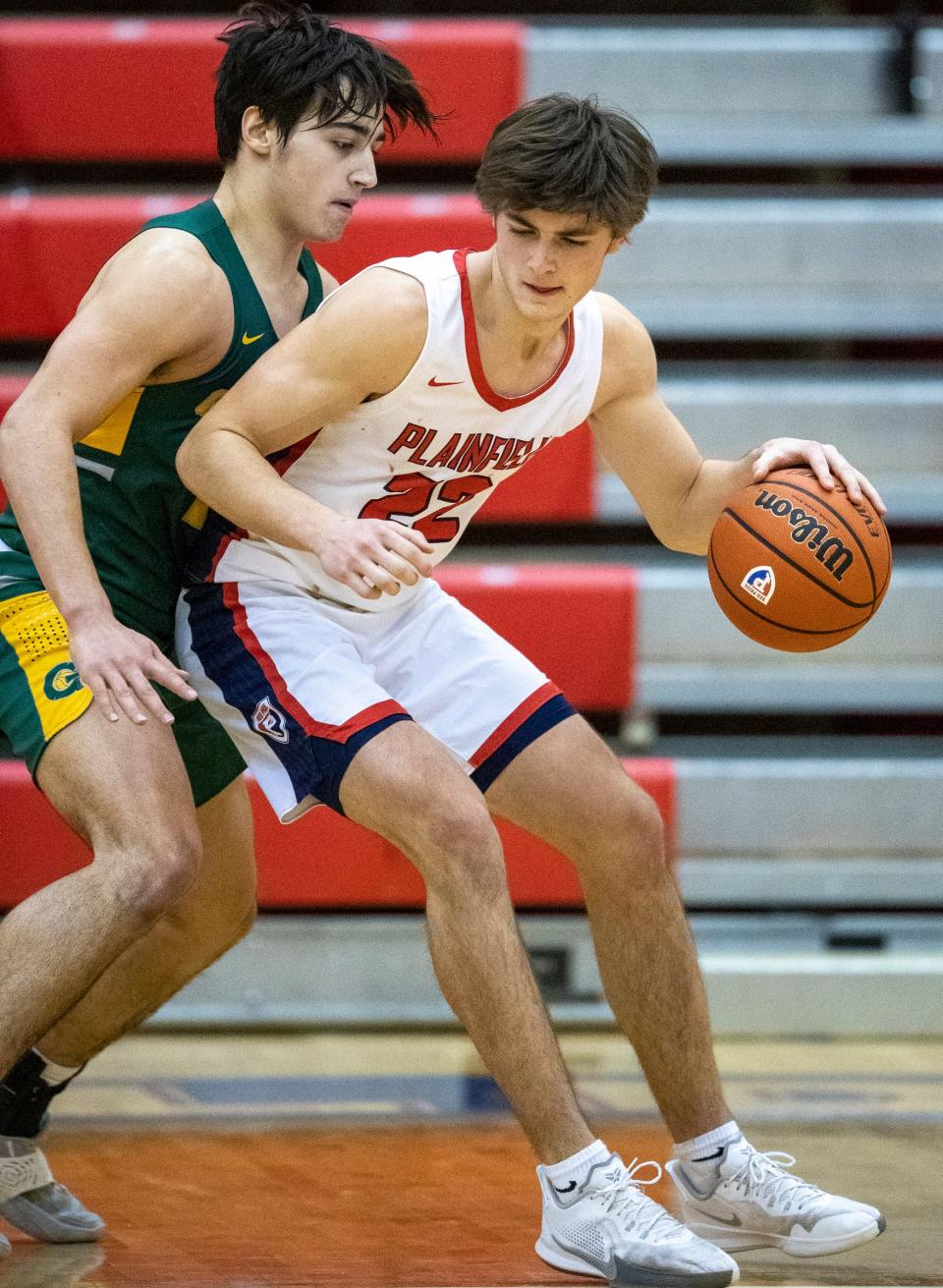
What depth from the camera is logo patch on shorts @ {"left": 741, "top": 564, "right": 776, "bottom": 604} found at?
2703 mm

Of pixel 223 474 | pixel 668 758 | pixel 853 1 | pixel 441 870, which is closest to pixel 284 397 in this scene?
pixel 223 474

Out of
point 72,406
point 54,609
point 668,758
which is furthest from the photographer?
point 668,758

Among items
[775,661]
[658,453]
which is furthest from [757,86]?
[658,453]

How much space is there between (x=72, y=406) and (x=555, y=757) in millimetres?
859

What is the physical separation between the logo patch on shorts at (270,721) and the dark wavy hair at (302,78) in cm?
90

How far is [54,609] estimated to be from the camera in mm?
2740

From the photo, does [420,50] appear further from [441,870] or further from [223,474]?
[441,870]

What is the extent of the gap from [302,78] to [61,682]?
1010 mm

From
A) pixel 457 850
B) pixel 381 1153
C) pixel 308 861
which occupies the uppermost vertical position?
pixel 457 850

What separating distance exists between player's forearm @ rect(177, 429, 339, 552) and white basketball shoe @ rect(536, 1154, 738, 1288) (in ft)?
2.98

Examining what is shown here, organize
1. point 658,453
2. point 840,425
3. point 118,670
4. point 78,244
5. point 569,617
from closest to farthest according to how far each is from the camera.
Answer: point 118,670 → point 658,453 → point 569,617 → point 78,244 → point 840,425

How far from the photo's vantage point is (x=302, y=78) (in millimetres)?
2824

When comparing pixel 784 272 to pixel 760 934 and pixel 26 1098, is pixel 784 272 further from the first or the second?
pixel 26 1098

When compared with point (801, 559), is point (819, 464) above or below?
above
